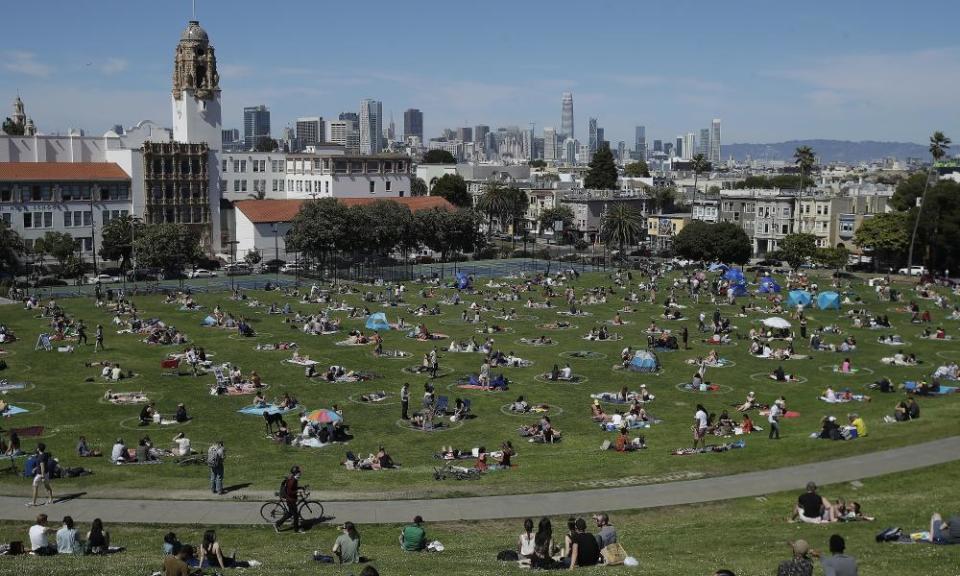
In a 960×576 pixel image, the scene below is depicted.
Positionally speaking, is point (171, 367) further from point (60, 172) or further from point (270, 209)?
point (270, 209)

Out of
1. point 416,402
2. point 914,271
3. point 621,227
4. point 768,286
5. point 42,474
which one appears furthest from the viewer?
point 621,227

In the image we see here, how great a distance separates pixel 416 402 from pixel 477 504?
15.1m

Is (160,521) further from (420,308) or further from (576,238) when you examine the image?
(576,238)

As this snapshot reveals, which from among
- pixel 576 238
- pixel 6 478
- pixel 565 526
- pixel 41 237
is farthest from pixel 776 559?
pixel 576 238

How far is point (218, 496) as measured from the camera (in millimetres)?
27797

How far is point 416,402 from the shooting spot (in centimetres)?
4228

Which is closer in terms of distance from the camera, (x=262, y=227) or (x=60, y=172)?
(x=60, y=172)

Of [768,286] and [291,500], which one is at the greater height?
[768,286]

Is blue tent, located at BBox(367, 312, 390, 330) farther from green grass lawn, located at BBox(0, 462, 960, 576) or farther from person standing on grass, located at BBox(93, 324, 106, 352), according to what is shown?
green grass lawn, located at BBox(0, 462, 960, 576)

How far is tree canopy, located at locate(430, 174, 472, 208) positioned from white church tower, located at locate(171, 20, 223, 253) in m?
42.3

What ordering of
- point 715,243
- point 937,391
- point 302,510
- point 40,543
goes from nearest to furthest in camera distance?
point 40,543
point 302,510
point 937,391
point 715,243

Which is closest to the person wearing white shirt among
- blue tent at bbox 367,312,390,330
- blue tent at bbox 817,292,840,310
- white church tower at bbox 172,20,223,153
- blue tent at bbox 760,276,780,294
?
blue tent at bbox 367,312,390,330

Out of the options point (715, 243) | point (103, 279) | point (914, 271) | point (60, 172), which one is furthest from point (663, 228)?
point (60, 172)

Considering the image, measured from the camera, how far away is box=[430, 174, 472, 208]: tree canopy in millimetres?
157000
